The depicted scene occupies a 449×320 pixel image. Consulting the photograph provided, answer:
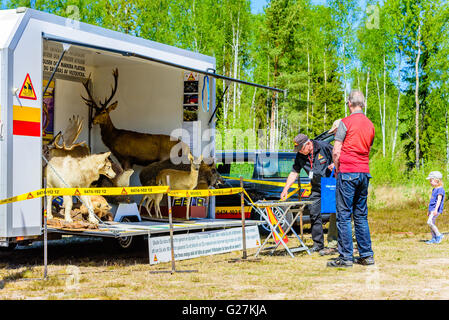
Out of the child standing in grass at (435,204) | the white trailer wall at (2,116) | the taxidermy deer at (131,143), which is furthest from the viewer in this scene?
the taxidermy deer at (131,143)

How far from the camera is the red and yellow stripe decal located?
776cm

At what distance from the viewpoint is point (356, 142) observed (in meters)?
7.87

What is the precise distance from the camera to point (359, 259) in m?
8.20

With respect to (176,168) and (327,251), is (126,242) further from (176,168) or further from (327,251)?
(327,251)

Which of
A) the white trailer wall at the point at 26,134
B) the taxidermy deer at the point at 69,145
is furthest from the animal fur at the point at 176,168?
the white trailer wall at the point at 26,134

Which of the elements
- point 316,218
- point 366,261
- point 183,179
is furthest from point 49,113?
point 366,261

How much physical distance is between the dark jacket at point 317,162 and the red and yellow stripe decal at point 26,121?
374 centimetres

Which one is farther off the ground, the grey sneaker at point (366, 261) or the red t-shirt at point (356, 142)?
the red t-shirt at point (356, 142)

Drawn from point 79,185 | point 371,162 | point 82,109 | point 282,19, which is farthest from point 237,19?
point 79,185

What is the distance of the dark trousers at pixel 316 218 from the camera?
9.45 meters

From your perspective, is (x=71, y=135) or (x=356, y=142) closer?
(x=356, y=142)

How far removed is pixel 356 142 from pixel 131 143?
5.00m

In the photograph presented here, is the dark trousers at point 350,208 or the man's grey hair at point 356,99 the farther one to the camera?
the man's grey hair at point 356,99

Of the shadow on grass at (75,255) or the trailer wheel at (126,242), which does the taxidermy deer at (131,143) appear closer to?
the trailer wheel at (126,242)
